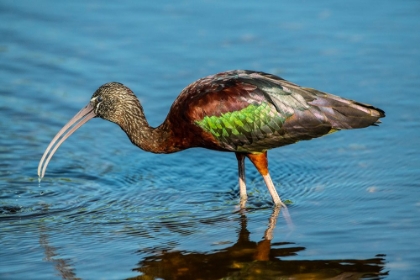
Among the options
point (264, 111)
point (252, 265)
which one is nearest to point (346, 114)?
point (264, 111)

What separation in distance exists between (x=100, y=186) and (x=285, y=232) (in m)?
2.56

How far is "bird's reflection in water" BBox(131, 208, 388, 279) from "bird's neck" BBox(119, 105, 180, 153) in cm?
165

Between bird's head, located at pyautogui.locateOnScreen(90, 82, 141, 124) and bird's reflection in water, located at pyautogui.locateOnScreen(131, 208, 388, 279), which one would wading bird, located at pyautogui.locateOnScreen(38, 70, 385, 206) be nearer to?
bird's head, located at pyautogui.locateOnScreen(90, 82, 141, 124)

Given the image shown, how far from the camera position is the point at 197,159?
1090 cm

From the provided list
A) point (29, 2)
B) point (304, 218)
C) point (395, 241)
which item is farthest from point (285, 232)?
point (29, 2)

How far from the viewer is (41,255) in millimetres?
8188

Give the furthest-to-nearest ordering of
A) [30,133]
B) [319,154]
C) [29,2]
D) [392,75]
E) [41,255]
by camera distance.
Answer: [29,2], [392,75], [30,133], [319,154], [41,255]

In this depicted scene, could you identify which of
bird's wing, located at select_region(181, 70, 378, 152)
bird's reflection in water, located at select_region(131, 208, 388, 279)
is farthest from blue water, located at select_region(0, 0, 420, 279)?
bird's wing, located at select_region(181, 70, 378, 152)

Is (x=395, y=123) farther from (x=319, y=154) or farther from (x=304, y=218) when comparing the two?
(x=304, y=218)

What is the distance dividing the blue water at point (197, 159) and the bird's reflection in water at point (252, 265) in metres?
0.02

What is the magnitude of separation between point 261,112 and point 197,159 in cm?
193

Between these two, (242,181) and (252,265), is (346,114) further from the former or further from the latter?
(252,265)

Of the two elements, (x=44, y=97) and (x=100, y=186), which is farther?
(x=44, y=97)

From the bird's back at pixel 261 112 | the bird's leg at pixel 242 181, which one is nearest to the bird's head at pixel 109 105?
the bird's back at pixel 261 112
